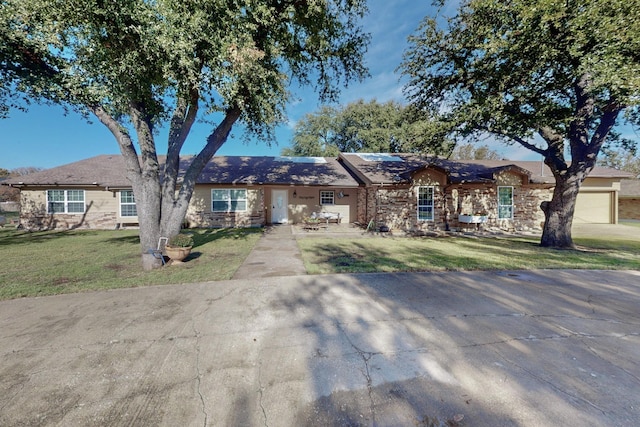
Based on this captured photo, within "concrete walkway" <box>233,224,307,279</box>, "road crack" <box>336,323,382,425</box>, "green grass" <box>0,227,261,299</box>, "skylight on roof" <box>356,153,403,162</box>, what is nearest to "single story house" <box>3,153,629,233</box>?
"skylight on roof" <box>356,153,403,162</box>

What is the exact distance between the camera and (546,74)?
26.6ft

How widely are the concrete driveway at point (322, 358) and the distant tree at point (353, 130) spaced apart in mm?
23369

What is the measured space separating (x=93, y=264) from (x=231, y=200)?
8.01 metres

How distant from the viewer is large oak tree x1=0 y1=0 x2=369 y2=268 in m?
4.91

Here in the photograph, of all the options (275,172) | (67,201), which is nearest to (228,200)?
(275,172)

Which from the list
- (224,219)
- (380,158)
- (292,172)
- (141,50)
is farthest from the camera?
(380,158)

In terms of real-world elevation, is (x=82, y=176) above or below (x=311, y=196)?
above

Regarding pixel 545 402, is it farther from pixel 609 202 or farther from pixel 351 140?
pixel 351 140

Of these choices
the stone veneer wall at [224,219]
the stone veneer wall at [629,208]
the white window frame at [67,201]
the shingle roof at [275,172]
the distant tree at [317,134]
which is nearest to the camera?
the white window frame at [67,201]

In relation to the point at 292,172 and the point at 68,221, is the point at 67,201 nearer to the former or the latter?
the point at 68,221

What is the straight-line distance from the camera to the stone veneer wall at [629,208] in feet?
67.3

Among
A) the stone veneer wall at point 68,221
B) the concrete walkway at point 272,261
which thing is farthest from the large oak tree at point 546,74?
A: the stone veneer wall at point 68,221

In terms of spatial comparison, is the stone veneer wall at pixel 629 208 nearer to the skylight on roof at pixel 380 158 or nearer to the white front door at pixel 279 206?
the skylight on roof at pixel 380 158

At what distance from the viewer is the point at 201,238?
10.9 m
